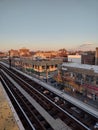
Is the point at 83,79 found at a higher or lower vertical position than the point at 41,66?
higher

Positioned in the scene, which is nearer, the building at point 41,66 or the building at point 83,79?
the building at point 83,79

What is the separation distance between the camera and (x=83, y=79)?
19.3 metres

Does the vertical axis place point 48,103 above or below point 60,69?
below

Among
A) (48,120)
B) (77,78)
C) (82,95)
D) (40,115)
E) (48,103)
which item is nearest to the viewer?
(48,120)

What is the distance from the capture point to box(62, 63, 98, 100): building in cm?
1738

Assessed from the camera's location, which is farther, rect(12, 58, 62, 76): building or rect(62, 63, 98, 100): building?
rect(12, 58, 62, 76): building

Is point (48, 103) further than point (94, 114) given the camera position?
Yes

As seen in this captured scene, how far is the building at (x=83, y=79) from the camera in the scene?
1738cm

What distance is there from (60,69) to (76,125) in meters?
15.3

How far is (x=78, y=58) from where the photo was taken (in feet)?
178

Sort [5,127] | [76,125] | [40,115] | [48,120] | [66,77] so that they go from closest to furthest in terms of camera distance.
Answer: [5,127], [76,125], [48,120], [40,115], [66,77]

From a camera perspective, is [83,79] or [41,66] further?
[41,66]

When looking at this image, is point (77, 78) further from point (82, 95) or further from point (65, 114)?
point (65, 114)

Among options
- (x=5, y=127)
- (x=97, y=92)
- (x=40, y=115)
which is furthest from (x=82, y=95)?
(x=5, y=127)
